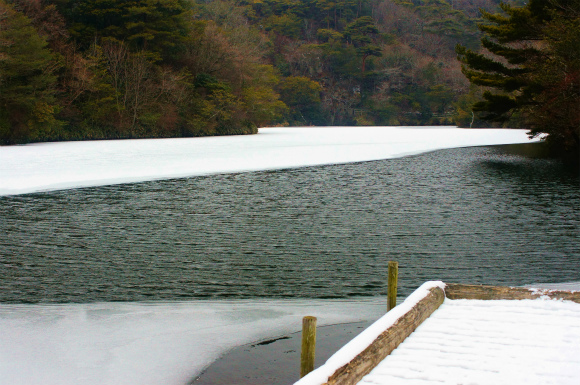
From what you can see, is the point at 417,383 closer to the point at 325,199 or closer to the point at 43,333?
the point at 43,333

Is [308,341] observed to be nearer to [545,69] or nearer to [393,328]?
[393,328]

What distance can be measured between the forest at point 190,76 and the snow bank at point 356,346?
2725 centimetres

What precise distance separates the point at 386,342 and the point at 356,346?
0.38m

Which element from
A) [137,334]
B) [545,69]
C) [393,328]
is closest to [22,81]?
[545,69]

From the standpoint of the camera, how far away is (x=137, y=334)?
17.5 ft

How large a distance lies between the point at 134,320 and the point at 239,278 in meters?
1.82

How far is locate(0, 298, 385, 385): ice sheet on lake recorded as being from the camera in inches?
176

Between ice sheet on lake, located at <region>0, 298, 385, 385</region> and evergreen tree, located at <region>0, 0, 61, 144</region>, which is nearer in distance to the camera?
ice sheet on lake, located at <region>0, 298, 385, 385</region>

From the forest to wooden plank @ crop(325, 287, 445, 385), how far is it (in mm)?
26837

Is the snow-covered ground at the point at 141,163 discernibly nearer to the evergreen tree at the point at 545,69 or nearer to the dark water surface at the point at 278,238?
the dark water surface at the point at 278,238

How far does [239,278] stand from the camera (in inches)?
287

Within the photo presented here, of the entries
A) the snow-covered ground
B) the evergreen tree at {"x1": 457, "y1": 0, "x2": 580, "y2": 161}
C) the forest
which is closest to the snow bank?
the snow-covered ground

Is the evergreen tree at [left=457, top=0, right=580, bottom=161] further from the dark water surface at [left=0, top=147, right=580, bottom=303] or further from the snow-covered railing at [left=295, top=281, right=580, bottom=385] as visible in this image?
the snow-covered railing at [left=295, top=281, right=580, bottom=385]

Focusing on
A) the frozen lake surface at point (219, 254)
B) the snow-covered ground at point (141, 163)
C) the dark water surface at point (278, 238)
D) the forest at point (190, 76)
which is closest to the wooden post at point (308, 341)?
the frozen lake surface at point (219, 254)
